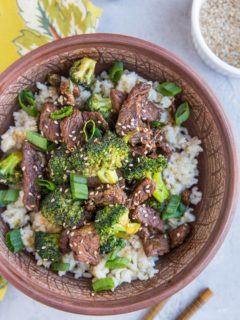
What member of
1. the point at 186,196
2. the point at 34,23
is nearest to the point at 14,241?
the point at 186,196

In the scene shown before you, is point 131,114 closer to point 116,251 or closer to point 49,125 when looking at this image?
point 49,125

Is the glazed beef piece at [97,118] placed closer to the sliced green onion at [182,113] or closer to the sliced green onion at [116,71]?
the sliced green onion at [116,71]

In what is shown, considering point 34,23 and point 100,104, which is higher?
point 34,23

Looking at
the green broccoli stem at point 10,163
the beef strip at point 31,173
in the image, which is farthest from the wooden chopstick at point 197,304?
the green broccoli stem at point 10,163

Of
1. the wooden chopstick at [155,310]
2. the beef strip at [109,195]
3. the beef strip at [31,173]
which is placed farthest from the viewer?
the wooden chopstick at [155,310]

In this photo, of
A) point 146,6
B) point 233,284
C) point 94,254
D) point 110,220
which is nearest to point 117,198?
point 110,220

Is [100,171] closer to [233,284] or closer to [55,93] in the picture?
[55,93]
